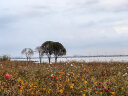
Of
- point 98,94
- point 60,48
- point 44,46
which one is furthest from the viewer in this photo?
point 60,48

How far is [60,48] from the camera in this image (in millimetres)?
29469

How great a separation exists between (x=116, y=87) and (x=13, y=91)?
2.61m

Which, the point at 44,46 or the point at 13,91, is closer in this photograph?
the point at 13,91

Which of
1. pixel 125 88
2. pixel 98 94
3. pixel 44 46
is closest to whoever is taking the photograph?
pixel 98 94

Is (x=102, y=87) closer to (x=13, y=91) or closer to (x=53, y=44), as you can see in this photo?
(x=13, y=91)

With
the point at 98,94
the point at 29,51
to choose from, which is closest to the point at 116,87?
the point at 98,94

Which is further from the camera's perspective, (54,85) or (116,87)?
(54,85)

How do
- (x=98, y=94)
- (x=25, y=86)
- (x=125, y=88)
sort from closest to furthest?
(x=98, y=94) < (x=125, y=88) < (x=25, y=86)

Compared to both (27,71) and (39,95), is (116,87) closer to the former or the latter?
(39,95)

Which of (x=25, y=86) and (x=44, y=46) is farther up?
(x=44, y=46)

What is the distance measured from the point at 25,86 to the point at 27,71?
349cm

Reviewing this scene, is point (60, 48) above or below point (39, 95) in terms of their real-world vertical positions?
above

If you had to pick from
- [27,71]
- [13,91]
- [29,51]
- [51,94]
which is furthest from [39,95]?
[29,51]

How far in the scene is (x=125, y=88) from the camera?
541cm
